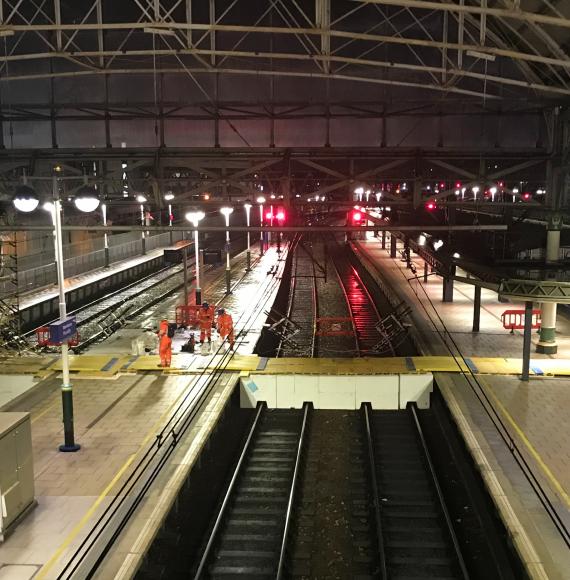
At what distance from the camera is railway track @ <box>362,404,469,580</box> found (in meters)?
8.81

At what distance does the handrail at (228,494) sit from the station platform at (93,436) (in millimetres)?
988

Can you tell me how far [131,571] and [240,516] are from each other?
3.67 metres

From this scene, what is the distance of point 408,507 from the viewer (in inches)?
415

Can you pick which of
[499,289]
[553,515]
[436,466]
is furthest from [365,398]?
[553,515]

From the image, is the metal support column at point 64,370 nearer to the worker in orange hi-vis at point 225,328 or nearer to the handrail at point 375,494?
the handrail at point 375,494

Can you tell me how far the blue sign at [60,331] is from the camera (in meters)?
9.50

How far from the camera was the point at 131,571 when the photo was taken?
22.5 ft

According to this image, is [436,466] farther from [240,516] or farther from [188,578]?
Result: [188,578]

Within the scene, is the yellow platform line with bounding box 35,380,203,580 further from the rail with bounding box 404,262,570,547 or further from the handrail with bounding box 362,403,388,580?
the rail with bounding box 404,262,570,547

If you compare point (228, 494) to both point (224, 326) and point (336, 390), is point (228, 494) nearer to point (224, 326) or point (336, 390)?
point (336, 390)

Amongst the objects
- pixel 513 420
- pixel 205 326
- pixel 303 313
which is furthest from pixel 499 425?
pixel 303 313

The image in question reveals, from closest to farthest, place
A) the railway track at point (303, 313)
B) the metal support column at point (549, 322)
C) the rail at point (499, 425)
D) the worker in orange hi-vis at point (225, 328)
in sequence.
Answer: the rail at point (499, 425) < the metal support column at point (549, 322) < the worker in orange hi-vis at point (225, 328) < the railway track at point (303, 313)

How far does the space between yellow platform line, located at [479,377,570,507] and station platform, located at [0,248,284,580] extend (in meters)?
5.39

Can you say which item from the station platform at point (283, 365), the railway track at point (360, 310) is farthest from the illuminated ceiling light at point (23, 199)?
the railway track at point (360, 310)
